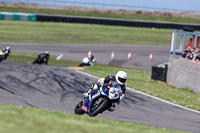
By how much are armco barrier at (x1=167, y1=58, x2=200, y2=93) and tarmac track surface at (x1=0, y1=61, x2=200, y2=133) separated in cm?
324

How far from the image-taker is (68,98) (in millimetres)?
13461

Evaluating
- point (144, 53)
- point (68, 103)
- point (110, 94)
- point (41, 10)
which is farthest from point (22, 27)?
point (110, 94)

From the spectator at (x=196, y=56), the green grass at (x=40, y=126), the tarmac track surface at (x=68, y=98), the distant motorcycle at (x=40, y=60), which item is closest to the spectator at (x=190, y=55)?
the spectator at (x=196, y=56)

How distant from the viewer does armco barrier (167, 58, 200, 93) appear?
17.2 meters

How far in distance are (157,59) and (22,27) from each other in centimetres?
2004

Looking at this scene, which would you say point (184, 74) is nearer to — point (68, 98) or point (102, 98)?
point (68, 98)

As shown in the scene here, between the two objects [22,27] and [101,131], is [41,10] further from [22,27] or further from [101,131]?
[101,131]

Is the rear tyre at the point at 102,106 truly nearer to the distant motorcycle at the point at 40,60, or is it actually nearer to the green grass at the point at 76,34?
the distant motorcycle at the point at 40,60

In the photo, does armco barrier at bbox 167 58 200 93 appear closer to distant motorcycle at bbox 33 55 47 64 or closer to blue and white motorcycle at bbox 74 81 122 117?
distant motorcycle at bbox 33 55 47 64

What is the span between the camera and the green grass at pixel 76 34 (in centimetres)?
4078

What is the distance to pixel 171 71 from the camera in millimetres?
19516

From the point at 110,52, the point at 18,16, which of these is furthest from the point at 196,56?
the point at 18,16

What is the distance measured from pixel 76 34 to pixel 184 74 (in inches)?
1113

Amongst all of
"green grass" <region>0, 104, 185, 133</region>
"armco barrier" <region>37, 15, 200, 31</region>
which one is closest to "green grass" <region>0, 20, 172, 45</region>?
"armco barrier" <region>37, 15, 200, 31</region>
